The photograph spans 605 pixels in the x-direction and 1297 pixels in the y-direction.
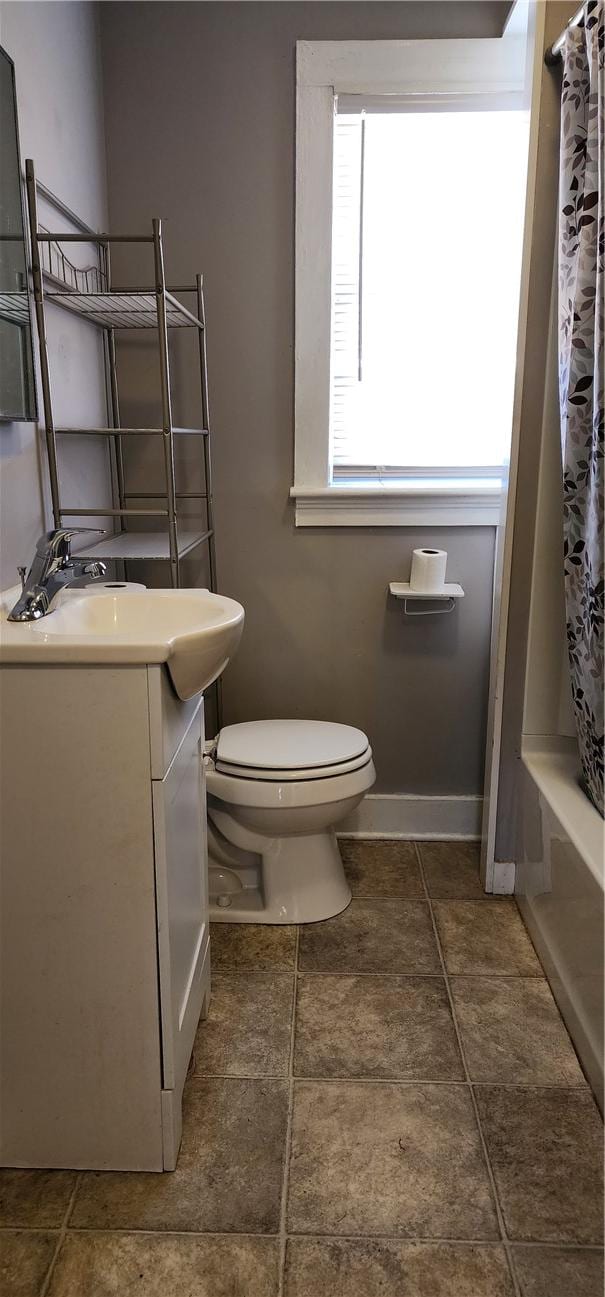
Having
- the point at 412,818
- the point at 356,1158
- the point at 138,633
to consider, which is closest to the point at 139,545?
the point at 138,633

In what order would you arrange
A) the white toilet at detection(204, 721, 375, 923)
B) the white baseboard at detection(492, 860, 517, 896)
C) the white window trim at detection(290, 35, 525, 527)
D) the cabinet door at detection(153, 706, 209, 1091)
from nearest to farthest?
the cabinet door at detection(153, 706, 209, 1091) → the white toilet at detection(204, 721, 375, 923) → the white window trim at detection(290, 35, 525, 527) → the white baseboard at detection(492, 860, 517, 896)

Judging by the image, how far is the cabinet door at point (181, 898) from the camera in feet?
4.42

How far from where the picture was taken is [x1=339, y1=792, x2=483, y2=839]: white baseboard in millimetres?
2590

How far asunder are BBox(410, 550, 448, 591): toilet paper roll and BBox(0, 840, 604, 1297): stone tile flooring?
2.98ft

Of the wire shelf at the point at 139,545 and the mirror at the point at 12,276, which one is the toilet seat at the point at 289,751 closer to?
the wire shelf at the point at 139,545

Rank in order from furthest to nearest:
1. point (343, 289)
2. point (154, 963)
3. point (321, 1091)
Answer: point (343, 289), point (321, 1091), point (154, 963)

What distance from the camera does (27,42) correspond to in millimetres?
1692

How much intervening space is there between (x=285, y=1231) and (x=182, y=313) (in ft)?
5.91

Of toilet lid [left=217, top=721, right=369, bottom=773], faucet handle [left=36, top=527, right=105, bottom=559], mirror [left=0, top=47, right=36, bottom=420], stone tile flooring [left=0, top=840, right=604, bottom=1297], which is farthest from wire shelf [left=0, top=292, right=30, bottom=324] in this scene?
stone tile flooring [left=0, top=840, right=604, bottom=1297]

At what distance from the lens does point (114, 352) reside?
2.31m

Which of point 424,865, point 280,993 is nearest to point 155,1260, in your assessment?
point 280,993

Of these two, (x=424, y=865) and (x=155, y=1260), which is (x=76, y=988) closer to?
(x=155, y=1260)

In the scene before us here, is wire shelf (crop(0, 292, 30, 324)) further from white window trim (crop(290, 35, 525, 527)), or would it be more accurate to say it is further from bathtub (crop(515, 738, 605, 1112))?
bathtub (crop(515, 738, 605, 1112))

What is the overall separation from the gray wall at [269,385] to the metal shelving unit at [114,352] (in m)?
0.09
